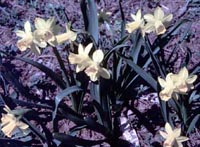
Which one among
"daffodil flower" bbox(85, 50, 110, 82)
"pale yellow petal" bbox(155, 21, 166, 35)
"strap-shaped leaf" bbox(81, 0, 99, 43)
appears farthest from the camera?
"strap-shaped leaf" bbox(81, 0, 99, 43)

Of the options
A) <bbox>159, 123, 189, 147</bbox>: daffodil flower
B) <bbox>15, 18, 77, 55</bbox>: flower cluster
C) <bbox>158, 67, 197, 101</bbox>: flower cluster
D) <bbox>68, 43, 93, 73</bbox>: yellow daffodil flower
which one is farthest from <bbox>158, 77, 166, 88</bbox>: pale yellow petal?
<bbox>15, 18, 77, 55</bbox>: flower cluster

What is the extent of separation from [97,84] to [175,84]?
459 millimetres

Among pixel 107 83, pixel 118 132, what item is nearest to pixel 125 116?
Result: pixel 118 132

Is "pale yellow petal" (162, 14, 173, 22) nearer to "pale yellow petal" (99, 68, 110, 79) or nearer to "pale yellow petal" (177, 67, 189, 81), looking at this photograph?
"pale yellow petal" (177, 67, 189, 81)

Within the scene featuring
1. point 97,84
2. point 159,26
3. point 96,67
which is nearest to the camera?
point 96,67

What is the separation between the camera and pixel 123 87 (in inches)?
99.3

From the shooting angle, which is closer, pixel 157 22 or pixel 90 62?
pixel 90 62

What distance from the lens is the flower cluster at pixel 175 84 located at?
2053 millimetres

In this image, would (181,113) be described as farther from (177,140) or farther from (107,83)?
(107,83)

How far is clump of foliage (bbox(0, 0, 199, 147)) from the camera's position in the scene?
81.9 inches

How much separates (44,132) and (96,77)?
580mm

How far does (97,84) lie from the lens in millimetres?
2355

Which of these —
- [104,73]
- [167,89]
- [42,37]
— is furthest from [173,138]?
[42,37]

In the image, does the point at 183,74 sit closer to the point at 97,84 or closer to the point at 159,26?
the point at 159,26
